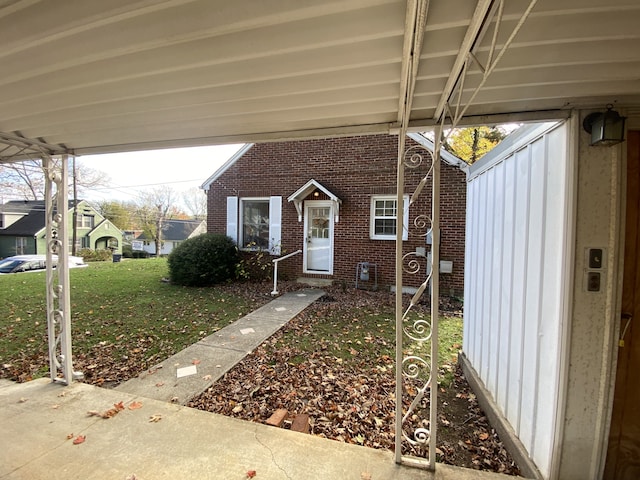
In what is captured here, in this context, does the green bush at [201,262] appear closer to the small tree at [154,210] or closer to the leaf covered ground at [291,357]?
the leaf covered ground at [291,357]

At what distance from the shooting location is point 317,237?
855 cm

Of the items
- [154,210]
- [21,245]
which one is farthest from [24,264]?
[154,210]

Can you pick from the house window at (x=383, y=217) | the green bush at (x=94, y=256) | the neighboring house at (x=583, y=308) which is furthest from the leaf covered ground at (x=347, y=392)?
the green bush at (x=94, y=256)

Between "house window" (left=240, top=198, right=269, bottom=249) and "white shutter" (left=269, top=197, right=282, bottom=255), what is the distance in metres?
0.41

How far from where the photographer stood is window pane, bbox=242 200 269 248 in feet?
30.0

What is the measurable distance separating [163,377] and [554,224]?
388 cm

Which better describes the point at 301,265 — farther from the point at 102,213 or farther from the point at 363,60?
the point at 102,213

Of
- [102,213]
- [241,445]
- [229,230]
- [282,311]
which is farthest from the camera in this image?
[102,213]

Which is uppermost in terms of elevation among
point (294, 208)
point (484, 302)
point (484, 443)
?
point (294, 208)

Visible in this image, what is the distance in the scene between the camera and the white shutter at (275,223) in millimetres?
8656

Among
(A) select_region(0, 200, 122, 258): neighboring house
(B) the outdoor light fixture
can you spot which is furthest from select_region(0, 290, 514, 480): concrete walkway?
(A) select_region(0, 200, 122, 258): neighboring house

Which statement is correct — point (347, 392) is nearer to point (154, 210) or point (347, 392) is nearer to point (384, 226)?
point (384, 226)

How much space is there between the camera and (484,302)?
3039mm

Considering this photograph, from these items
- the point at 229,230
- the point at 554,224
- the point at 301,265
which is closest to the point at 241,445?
the point at 554,224
